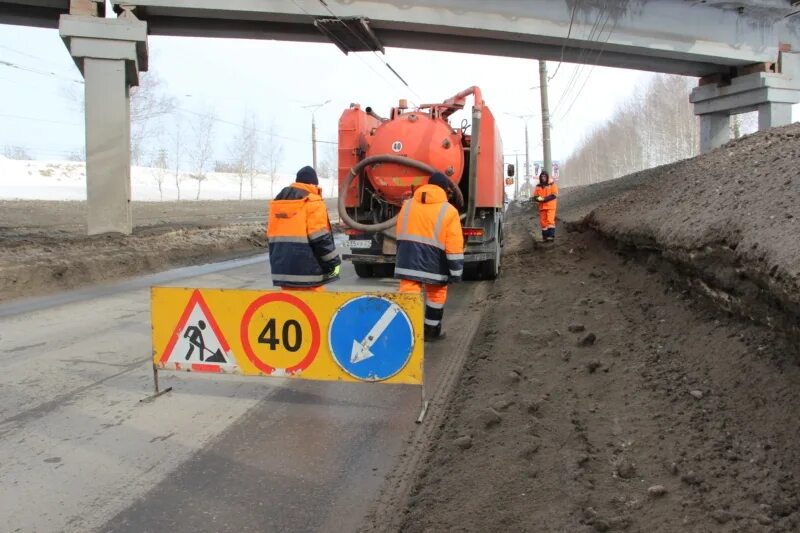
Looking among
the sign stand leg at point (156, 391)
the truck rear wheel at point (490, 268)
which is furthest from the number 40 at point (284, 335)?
the truck rear wheel at point (490, 268)

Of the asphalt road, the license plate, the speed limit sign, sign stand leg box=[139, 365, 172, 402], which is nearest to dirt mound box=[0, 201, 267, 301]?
the asphalt road

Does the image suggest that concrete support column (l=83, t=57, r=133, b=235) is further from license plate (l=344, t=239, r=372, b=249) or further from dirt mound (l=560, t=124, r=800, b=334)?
dirt mound (l=560, t=124, r=800, b=334)

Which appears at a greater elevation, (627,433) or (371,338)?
(371,338)

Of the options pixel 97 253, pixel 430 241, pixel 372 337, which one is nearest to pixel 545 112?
pixel 97 253

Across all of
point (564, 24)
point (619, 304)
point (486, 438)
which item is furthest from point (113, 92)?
point (486, 438)

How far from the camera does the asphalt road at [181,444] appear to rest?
324cm

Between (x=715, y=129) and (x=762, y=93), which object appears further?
(x=715, y=129)

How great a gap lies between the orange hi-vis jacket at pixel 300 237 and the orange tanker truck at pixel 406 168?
148 inches

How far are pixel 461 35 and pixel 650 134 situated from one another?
5963 centimetres

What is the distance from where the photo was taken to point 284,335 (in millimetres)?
4664

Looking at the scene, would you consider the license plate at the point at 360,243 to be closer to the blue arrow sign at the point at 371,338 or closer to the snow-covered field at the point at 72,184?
the blue arrow sign at the point at 371,338

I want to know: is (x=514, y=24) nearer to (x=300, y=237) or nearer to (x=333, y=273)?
(x=333, y=273)

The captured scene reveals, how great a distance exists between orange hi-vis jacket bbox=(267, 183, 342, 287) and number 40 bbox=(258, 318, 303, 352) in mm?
1298

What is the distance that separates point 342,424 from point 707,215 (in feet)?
13.8
